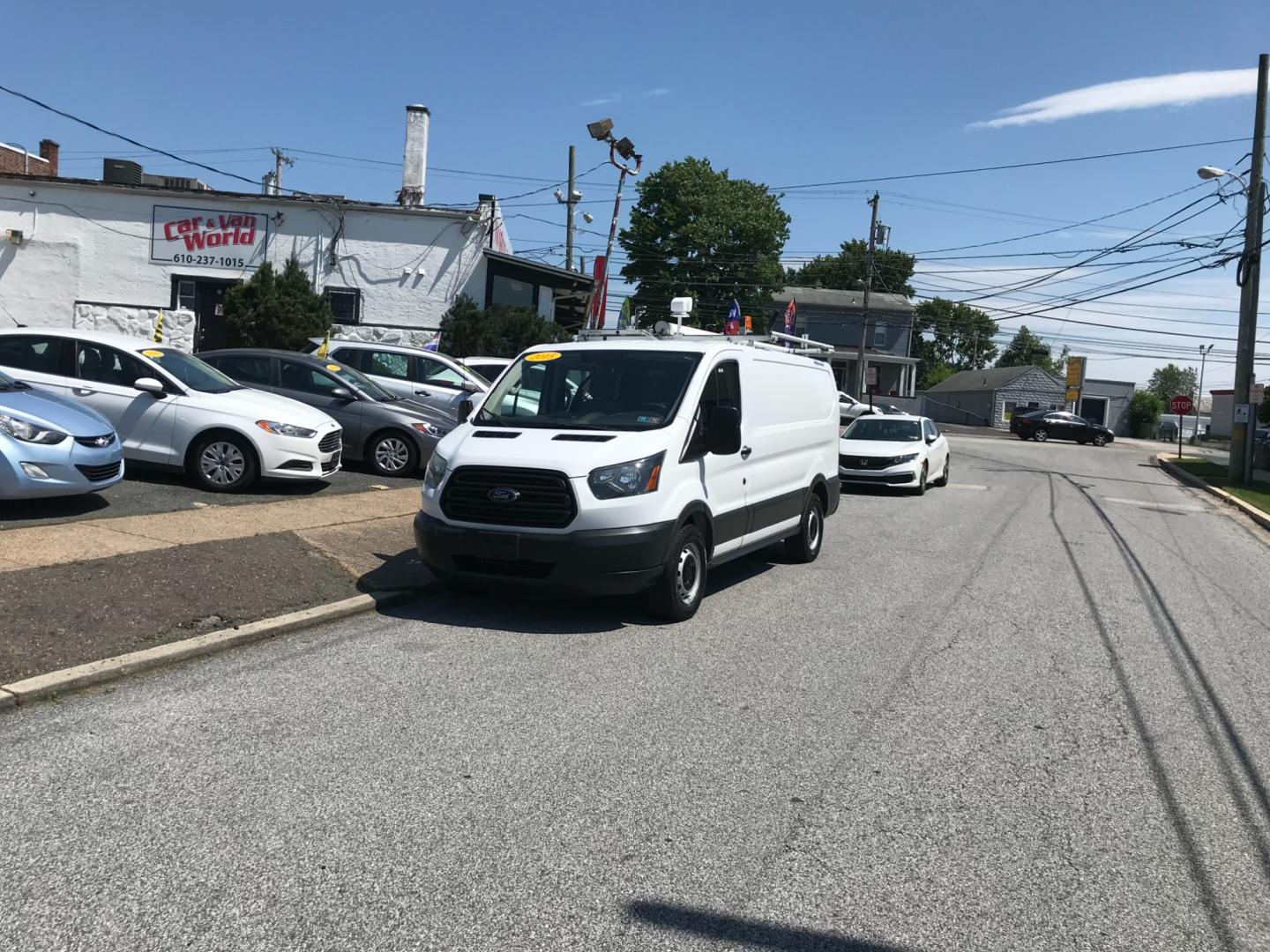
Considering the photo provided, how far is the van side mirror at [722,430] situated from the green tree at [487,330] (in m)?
18.1

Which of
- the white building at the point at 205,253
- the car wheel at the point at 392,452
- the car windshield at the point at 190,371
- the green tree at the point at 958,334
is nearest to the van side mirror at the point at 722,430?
the car windshield at the point at 190,371

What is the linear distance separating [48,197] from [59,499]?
19.4 metres

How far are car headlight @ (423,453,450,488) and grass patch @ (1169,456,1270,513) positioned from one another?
1661cm

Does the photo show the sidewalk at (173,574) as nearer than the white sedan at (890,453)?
Yes

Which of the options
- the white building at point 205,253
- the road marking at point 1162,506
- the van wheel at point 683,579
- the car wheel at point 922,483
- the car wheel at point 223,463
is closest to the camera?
the van wheel at point 683,579

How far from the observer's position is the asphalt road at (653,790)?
336 centimetres

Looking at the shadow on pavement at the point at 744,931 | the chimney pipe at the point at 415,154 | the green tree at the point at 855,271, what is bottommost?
the shadow on pavement at the point at 744,931

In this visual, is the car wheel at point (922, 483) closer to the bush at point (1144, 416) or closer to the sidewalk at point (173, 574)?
the sidewalk at point (173, 574)

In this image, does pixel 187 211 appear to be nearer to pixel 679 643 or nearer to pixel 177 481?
pixel 177 481

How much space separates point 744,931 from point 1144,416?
78.7m

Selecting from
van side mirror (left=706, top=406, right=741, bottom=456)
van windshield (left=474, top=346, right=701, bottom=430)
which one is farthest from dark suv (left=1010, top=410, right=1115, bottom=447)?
van side mirror (left=706, top=406, right=741, bottom=456)

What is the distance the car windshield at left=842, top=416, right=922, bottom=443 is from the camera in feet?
61.7

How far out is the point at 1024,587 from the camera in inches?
378

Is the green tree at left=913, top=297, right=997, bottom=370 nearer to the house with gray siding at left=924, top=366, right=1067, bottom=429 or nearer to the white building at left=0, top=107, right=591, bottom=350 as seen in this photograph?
the house with gray siding at left=924, top=366, right=1067, bottom=429
